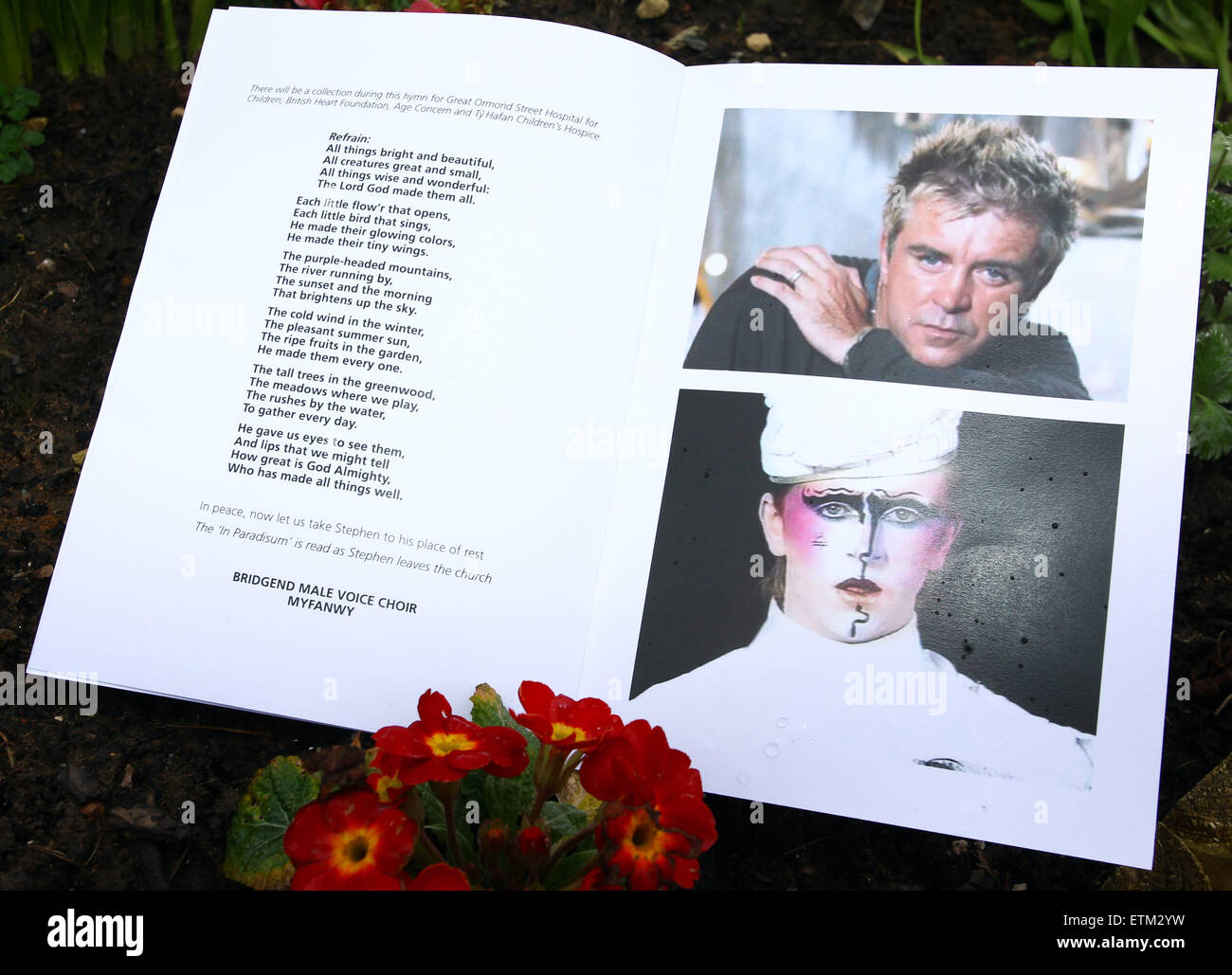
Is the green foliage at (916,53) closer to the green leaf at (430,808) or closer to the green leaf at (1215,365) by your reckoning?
the green leaf at (1215,365)

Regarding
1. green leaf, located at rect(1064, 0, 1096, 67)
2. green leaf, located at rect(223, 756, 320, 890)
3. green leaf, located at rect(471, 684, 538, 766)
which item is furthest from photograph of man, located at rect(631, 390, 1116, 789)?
green leaf, located at rect(1064, 0, 1096, 67)

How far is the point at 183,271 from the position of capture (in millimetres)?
1157

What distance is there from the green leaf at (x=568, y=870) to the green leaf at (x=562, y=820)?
0.04 meters

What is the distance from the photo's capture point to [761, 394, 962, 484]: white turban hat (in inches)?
41.3

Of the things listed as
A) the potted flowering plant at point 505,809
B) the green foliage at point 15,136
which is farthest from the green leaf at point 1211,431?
the green foliage at point 15,136

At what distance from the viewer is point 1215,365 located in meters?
1.12

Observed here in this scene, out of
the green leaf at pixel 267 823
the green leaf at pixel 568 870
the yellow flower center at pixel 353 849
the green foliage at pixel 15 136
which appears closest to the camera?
the yellow flower center at pixel 353 849

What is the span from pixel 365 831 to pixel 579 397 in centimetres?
53

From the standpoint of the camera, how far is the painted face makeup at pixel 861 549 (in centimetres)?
103

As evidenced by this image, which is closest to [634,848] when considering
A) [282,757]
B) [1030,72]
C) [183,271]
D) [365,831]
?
[365,831]

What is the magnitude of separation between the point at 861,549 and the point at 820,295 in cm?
30

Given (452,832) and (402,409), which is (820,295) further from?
(452,832)

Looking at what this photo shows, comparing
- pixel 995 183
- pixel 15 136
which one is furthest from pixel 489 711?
pixel 15 136
